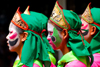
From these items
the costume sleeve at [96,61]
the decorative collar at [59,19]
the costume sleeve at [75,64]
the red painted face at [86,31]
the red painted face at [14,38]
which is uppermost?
the decorative collar at [59,19]

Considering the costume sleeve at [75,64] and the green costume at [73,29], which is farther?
the green costume at [73,29]

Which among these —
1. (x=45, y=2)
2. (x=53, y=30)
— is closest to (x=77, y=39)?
(x=53, y=30)

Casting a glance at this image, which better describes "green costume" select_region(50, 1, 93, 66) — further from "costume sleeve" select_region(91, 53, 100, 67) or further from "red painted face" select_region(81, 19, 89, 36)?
"red painted face" select_region(81, 19, 89, 36)

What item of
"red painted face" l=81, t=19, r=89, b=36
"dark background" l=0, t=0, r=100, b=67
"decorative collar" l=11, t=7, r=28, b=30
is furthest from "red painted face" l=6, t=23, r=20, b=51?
"dark background" l=0, t=0, r=100, b=67

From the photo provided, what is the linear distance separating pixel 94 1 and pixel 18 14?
87.6 inches

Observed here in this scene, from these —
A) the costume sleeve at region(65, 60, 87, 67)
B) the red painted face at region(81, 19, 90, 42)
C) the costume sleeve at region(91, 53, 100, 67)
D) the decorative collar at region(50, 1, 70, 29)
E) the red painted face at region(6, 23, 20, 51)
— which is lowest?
the costume sleeve at region(91, 53, 100, 67)

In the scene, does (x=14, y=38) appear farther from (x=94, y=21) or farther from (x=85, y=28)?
(x=94, y=21)

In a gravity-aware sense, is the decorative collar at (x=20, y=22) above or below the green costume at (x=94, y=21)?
above

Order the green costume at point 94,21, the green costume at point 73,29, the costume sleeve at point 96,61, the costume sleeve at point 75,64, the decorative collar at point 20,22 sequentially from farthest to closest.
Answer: the green costume at point 94,21 < the costume sleeve at point 96,61 < the decorative collar at point 20,22 < the green costume at point 73,29 < the costume sleeve at point 75,64

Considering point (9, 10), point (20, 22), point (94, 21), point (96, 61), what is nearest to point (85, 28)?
point (94, 21)

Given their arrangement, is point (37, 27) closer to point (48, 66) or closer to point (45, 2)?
point (48, 66)

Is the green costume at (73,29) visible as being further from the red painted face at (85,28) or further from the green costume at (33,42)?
the red painted face at (85,28)


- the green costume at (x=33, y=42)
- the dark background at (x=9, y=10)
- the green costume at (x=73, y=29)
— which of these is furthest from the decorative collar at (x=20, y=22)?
the dark background at (x=9, y=10)

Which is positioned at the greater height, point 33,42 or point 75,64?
point 33,42
